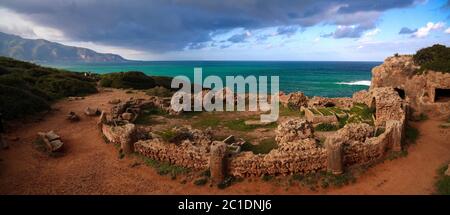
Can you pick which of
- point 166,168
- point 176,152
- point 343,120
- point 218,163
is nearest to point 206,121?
point 176,152

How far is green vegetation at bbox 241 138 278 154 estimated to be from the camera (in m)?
15.1

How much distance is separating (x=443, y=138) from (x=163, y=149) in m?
12.8

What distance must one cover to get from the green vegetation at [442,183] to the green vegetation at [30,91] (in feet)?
67.5

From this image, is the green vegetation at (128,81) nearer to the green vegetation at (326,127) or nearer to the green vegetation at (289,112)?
the green vegetation at (289,112)

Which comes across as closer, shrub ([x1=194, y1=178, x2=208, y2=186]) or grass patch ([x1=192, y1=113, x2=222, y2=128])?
shrub ([x1=194, y1=178, x2=208, y2=186])

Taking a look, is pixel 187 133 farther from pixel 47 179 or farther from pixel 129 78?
pixel 129 78

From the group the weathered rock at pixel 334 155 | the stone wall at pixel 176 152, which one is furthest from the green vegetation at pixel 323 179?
the stone wall at pixel 176 152

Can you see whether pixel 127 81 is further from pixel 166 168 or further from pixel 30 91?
pixel 166 168

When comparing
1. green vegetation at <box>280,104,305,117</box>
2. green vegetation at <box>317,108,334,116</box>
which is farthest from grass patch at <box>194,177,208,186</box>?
green vegetation at <box>280,104,305,117</box>

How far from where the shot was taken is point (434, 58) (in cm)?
2267

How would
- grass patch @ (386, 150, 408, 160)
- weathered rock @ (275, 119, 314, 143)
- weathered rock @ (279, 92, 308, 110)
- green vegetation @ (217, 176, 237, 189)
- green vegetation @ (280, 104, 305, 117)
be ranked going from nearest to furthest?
green vegetation @ (217, 176, 237, 189) < grass patch @ (386, 150, 408, 160) < weathered rock @ (275, 119, 314, 143) < green vegetation @ (280, 104, 305, 117) < weathered rock @ (279, 92, 308, 110)

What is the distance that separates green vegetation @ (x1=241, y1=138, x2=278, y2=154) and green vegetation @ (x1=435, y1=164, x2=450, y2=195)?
6244 mm

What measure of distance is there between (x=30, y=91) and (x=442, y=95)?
91.3 ft

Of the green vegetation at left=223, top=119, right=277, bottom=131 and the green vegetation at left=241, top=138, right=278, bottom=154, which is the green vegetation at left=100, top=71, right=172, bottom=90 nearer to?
the green vegetation at left=223, top=119, right=277, bottom=131
